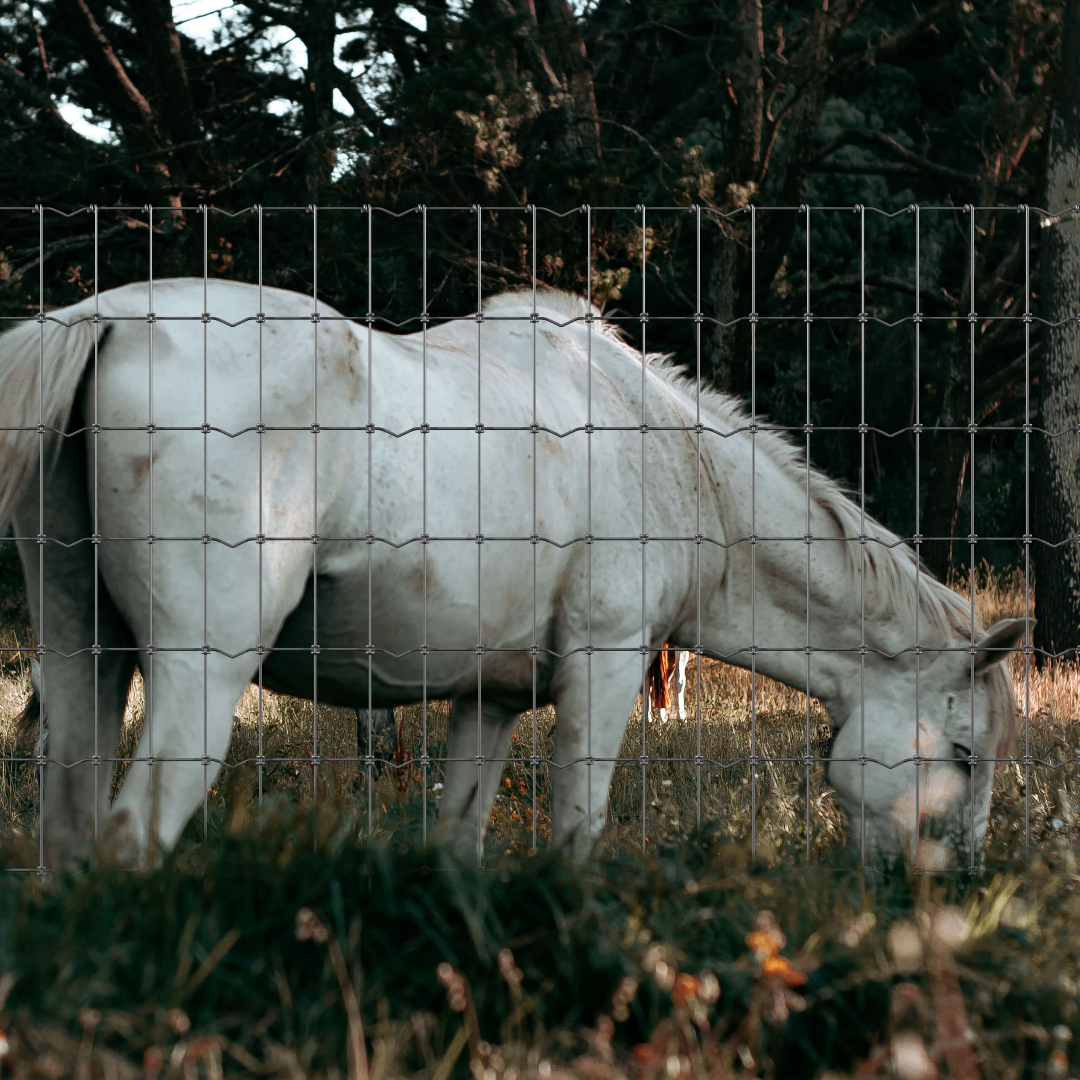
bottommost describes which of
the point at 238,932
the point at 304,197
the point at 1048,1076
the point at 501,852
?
the point at 501,852

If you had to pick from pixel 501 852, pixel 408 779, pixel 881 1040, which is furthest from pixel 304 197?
pixel 881 1040

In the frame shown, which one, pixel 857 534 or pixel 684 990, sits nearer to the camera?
pixel 684 990

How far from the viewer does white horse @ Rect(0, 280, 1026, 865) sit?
125 inches

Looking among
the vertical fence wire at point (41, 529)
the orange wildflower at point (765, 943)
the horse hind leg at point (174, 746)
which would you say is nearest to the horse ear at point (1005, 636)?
the orange wildflower at point (765, 943)

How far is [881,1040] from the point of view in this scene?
2199 mm

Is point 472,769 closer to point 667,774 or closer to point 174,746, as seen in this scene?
point 174,746

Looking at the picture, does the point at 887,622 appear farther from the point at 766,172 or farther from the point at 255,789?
the point at 766,172

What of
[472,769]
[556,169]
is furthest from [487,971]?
[556,169]

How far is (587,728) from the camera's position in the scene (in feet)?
12.6

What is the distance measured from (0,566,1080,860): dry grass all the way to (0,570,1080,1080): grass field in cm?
48

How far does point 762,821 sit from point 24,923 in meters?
2.55

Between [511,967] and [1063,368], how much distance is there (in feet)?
26.3

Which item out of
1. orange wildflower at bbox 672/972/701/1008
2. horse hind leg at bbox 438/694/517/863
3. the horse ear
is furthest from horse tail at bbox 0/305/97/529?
the horse ear

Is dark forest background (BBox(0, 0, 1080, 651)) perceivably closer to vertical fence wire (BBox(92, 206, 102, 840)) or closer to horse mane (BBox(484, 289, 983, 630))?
horse mane (BBox(484, 289, 983, 630))
